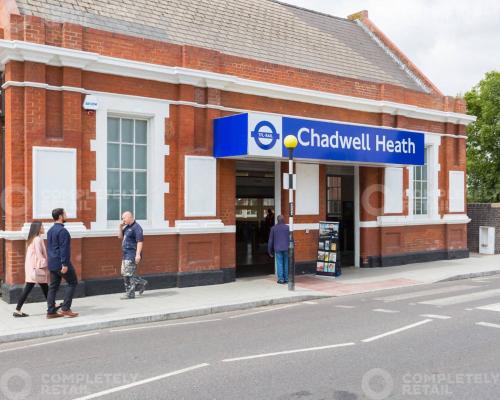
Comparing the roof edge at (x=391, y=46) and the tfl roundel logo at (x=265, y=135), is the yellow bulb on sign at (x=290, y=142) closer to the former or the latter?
the tfl roundel logo at (x=265, y=135)

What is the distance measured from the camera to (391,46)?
20344 millimetres

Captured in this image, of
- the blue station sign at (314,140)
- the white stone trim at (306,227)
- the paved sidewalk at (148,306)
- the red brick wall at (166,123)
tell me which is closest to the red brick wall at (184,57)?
the red brick wall at (166,123)

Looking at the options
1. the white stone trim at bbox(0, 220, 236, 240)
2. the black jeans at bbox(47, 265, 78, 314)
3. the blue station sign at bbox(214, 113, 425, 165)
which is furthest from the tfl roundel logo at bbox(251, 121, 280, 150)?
the black jeans at bbox(47, 265, 78, 314)

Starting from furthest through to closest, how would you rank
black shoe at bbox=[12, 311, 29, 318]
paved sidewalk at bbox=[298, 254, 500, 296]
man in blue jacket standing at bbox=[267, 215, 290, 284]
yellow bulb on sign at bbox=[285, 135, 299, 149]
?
man in blue jacket standing at bbox=[267, 215, 290, 284], paved sidewalk at bbox=[298, 254, 500, 296], yellow bulb on sign at bbox=[285, 135, 299, 149], black shoe at bbox=[12, 311, 29, 318]

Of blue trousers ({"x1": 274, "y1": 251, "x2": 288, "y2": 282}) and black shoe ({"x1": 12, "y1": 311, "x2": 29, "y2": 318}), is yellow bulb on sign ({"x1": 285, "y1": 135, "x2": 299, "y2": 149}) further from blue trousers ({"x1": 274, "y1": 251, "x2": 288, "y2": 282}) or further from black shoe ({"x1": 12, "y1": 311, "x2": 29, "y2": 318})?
black shoe ({"x1": 12, "y1": 311, "x2": 29, "y2": 318})

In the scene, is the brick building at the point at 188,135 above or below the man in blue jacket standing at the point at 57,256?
above

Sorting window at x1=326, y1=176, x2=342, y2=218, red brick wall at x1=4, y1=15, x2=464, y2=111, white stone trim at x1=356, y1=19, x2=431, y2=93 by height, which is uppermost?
white stone trim at x1=356, y1=19, x2=431, y2=93

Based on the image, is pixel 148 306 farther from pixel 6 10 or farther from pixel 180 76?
pixel 6 10

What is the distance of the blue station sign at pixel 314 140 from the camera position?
39.5 ft

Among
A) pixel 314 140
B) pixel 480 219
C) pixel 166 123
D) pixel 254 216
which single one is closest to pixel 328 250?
pixel 314 140

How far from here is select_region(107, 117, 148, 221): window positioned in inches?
466

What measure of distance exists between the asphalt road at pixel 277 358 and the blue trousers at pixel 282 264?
3.49 metres

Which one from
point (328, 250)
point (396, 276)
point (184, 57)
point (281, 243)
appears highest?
point (184, 57)

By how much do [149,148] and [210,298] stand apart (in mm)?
3808
